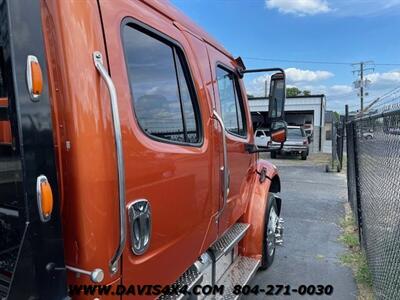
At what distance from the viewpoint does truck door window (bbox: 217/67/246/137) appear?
3.37m

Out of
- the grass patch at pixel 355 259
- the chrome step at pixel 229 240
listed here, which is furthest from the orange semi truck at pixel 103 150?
the grass patch at pixel 355 259

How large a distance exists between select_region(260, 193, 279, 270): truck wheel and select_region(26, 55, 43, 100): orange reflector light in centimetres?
327

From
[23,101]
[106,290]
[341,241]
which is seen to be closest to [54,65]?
[23,101]

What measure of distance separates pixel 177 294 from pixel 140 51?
1.40 meters

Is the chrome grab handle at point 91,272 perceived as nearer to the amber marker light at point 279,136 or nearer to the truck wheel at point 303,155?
the amber marker light at point 279,136

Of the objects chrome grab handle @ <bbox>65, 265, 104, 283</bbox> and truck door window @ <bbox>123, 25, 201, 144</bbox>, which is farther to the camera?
truck door window @ <bbox>123, 25, 201, 144</bbox>

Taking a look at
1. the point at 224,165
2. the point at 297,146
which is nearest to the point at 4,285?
the point at 224,165

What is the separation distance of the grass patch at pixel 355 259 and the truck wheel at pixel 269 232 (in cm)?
99

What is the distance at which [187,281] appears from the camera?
2.54m

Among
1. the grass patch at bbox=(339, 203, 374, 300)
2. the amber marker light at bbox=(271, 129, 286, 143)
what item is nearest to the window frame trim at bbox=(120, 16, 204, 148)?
the amber marker light at bbox=(271, 129, 286, 143)

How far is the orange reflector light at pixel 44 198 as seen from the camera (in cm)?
137

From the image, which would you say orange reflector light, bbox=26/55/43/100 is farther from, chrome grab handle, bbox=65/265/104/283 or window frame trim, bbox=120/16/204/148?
chrome grab handle, bbox=65/265/104/283

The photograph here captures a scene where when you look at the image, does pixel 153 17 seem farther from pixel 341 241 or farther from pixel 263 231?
pixel 341 241

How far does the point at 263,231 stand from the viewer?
13.5 feet
